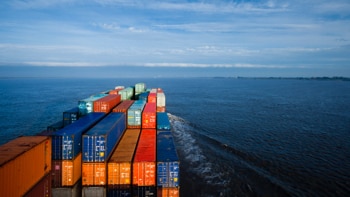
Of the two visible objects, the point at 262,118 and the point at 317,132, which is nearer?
the point at 317,132

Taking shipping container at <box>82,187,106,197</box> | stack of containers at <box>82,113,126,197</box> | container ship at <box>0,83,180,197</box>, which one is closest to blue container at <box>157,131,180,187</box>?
container ship at <box>0,83,180,197</box>

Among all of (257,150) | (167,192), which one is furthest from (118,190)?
(257,150)

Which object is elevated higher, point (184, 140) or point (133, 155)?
point (133, 155)

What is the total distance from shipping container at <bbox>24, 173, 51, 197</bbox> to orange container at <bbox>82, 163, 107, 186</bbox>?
278 cm

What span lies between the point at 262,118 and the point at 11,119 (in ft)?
185

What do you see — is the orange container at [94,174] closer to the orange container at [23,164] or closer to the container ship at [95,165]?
the container ship at [95,165]

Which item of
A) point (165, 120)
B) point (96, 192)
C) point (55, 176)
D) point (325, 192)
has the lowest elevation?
point (325, 192)

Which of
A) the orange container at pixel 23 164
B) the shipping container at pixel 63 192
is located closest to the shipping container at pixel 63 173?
the shipping container at pixel 63 192

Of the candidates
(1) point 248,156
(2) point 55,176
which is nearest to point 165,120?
(1) point 248,156

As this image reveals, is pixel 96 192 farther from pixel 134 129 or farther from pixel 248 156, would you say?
pixel 248 156

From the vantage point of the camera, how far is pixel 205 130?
44.7 meters

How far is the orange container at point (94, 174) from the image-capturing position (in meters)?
18.1

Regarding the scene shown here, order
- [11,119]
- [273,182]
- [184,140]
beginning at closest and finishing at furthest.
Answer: [273,182] → [184,140] → [11,119]

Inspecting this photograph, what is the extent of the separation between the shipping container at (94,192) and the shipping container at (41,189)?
9.93ft
